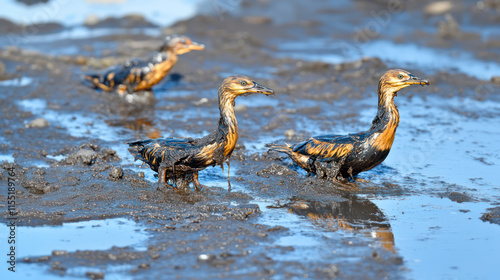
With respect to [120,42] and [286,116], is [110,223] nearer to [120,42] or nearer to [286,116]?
[286,116]

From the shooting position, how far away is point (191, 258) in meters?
5.94

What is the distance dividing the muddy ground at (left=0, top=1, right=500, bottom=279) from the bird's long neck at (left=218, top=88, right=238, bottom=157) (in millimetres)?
677

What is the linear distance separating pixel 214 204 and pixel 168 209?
52 centimetres

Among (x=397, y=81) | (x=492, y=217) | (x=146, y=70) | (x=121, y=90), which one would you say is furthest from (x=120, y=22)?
(x=492, y=217)

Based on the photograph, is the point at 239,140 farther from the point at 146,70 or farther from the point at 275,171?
the point at 146,70

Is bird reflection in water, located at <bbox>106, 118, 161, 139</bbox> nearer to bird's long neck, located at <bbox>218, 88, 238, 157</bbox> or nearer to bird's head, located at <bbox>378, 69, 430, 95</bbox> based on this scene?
bird's long neck, located at <bbox>218, 88, 238, 157</bbox>

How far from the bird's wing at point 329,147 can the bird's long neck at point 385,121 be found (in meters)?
0.29

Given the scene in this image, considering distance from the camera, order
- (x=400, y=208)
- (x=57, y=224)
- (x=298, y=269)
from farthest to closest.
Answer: (x=400, y=208)
(x=57, y=224)
(x=298, y=269)

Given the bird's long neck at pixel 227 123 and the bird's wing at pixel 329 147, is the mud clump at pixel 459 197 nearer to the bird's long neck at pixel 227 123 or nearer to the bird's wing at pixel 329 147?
the bird's wing at pixel 329 147

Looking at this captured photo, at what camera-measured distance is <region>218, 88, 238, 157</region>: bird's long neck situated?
736 centimetres

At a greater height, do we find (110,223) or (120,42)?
(120,42)

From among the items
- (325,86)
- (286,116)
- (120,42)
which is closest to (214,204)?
(286,116)

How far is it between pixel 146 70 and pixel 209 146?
16.7 ft

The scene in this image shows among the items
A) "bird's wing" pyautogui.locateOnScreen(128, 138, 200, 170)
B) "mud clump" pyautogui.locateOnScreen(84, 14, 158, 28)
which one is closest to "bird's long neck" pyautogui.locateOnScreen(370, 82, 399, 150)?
"bird's wing" pyautogui.locateOnScreen(128, 138, 200, 170)
